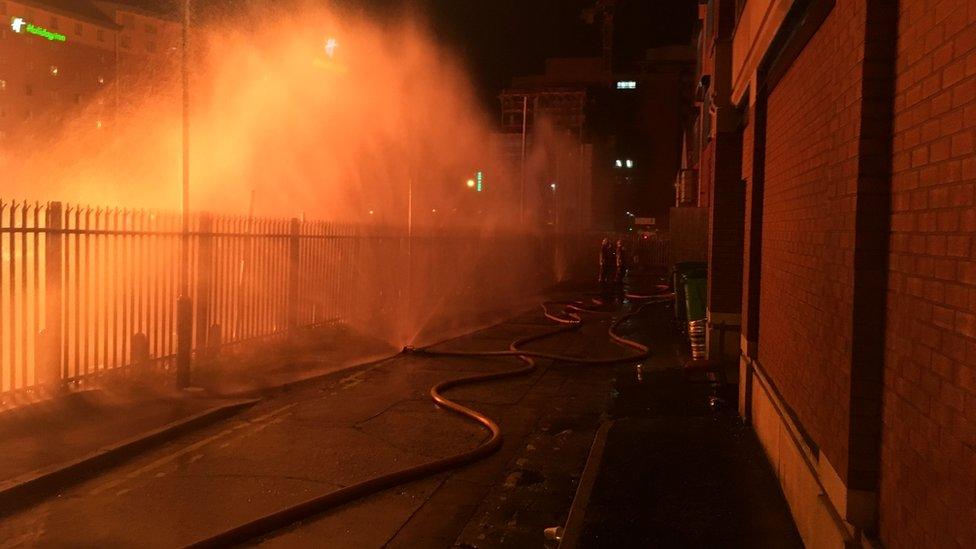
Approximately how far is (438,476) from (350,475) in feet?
2.35

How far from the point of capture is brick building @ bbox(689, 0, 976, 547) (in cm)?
244

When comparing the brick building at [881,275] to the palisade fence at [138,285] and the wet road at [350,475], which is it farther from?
the palisade fence at [138,285]

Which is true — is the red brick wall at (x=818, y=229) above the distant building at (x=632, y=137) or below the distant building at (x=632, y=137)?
below

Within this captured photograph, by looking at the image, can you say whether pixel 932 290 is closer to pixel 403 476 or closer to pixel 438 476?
pixel 403 476

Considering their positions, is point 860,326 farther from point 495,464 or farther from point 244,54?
point 244,54

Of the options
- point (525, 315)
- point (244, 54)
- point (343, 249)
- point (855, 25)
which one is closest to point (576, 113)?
point (244, 54)

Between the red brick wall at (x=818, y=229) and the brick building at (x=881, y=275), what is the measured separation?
17 mm

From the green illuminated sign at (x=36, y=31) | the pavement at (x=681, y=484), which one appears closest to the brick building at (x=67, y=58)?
the green illuminated sign at (x=36, y=31)

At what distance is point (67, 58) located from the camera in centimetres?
6700

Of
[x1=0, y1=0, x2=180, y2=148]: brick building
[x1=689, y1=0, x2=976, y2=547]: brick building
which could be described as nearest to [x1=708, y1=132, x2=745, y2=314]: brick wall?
[x1=689, y1=0, x2=976, y2=547]: brick building

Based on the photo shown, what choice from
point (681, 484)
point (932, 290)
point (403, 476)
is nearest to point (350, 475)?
point (403, 476)

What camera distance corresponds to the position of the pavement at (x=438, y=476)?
510 cm

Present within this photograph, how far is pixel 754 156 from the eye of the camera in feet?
24.5

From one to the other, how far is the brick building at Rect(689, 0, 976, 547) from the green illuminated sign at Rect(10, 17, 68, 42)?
63.5m
